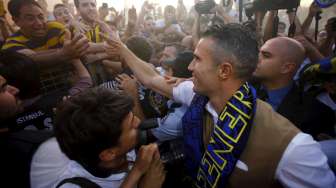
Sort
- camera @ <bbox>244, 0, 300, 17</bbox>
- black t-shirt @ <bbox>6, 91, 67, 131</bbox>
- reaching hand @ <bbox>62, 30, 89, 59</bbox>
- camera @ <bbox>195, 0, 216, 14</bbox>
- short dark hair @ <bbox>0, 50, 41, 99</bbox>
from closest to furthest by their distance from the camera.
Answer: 1. black t-shirt @ <bbox>6, 91, 67, 131</bbox>
2. short dark hair @ <bbox>0, 50, 41, 99</bbox>
3. reaching hand @ <bbox>62, 30, 89, 59</bbox>
4. camera @ <bbox>244, 0, 300, 17</bbox>
5. camera @ <bbox>195, 0, 216, 14</bbox>

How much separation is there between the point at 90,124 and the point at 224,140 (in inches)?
26.2

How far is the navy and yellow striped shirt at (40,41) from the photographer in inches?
79.3

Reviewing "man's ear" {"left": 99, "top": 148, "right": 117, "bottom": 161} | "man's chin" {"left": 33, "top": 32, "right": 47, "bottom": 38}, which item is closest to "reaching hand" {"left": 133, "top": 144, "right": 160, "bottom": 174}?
"man's ear" {"left": 99, "top": 148, "right": 117, "bottom": 161}

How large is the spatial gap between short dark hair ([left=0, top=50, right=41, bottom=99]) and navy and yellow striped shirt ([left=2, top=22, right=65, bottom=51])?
1.42 ft

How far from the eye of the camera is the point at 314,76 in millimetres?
1820

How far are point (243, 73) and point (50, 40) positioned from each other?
5.55ft

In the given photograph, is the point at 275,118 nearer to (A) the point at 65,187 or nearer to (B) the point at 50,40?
(A) the point at 65,187

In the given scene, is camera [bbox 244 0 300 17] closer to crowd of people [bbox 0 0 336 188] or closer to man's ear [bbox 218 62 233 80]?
crowd of people [bbox 0 0 336 188]

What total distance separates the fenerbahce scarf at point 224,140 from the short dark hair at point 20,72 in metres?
1.11

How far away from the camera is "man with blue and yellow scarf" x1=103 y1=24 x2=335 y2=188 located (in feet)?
3.80

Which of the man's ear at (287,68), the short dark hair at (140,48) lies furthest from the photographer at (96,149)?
the short dark hair at (140,48)

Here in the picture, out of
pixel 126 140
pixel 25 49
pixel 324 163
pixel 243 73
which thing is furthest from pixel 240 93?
pixel 25 49

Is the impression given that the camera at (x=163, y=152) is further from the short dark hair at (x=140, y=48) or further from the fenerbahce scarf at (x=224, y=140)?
the short dark hair at (x=140, y=48)

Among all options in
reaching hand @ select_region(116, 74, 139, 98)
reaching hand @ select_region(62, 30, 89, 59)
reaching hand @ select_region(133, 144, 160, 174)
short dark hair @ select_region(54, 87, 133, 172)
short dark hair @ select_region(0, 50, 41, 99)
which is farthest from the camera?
reaching hand @ select_region(116, 74, 139, 98)
